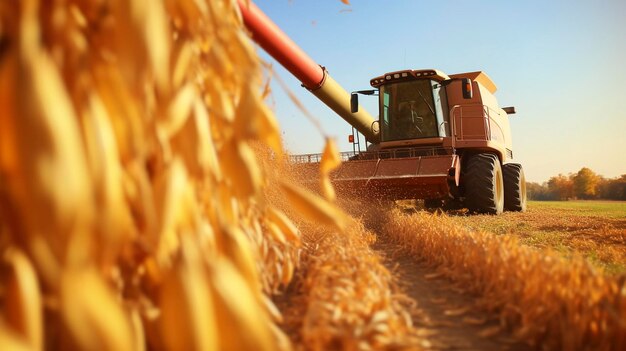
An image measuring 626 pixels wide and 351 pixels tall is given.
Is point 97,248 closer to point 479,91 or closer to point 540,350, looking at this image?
point 540,350

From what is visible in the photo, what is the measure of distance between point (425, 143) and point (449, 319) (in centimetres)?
588

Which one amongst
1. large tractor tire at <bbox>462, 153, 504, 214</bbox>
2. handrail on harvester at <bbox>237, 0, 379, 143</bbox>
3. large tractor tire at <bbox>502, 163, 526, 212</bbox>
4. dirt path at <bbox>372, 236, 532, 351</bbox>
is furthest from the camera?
large tractor tire at <bbox>502, 163, 526, 212</bbox>

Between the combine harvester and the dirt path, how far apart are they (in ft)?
10.8

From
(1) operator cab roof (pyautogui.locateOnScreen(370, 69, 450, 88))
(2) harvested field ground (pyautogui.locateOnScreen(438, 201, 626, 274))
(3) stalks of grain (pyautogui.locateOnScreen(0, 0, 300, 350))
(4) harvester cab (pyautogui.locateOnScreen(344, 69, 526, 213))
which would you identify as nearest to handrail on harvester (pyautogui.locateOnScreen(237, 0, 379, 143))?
(4) harvester cab (pyautogui.locateOnScreen(344, 69, 526, 213))

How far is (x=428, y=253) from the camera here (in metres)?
3.13

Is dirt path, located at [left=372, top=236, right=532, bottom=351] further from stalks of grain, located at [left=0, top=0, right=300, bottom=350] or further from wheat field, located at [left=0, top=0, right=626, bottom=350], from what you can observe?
stalks of grain, located at [left=0, top=0, right=300, bottom=350]

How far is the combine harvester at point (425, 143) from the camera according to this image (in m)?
6.34

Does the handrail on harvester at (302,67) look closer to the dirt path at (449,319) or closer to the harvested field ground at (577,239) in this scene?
the dirt path at (449,319)

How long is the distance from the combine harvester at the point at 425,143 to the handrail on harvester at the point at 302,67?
0.08 feet

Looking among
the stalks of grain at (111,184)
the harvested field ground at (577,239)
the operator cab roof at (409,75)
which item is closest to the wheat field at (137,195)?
the stalks of grain at (111,184)

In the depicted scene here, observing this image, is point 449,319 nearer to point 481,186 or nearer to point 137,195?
point 137,195

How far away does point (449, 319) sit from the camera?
1.80 m

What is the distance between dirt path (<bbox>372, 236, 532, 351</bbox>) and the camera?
5.01 feet

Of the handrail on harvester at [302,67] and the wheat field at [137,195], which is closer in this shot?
the wheat field at [137,195]
